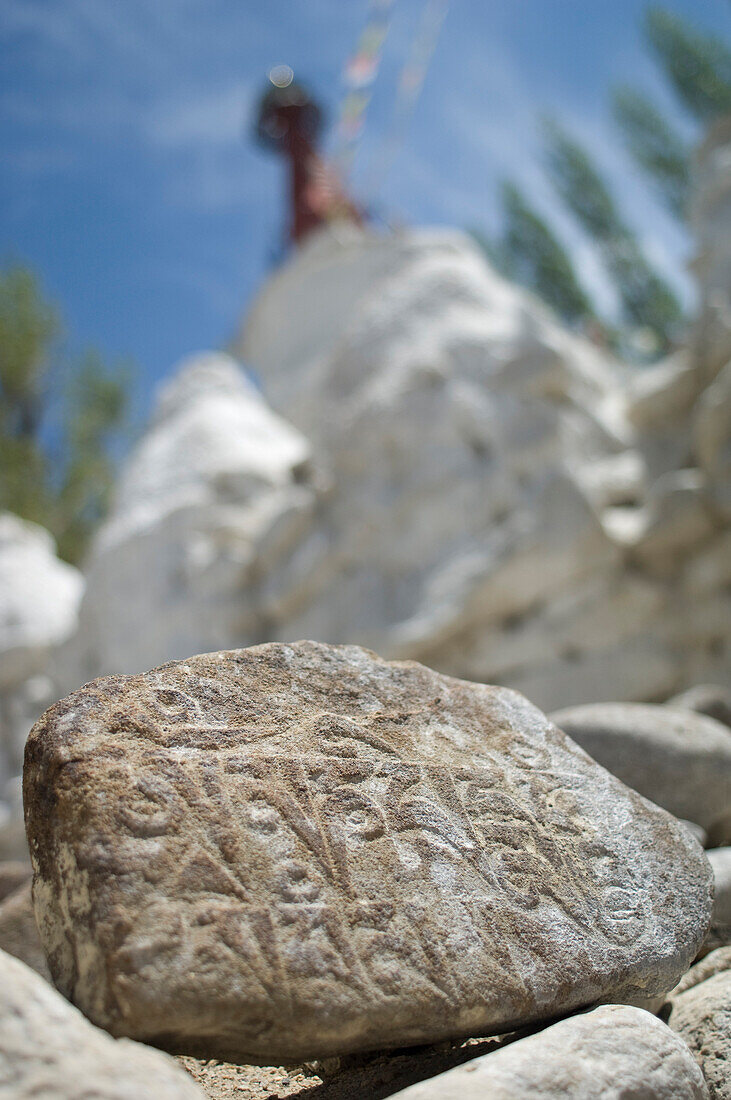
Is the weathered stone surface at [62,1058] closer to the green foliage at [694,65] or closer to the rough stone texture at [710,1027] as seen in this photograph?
the rough stone texture at [710,1027]

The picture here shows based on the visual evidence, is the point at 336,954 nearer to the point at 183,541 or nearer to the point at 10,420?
the point at 183,541

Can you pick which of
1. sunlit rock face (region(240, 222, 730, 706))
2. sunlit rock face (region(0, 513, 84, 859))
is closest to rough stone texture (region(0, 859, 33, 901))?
sunlit rock face (region(240, 222, 730, 706))

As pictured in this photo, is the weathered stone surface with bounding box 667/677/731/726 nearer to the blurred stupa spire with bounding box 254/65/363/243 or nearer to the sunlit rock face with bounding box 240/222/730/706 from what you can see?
the sunlit rock face with bounding box 240/222/730/706

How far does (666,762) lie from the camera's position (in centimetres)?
264

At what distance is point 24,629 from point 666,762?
6.58 meters

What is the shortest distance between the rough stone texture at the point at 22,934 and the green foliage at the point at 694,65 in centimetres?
1296

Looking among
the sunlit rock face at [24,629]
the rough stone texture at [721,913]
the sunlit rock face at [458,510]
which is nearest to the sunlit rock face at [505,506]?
the sunlit rock face at [458,510]

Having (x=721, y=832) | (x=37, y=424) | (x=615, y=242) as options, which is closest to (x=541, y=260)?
(x=615, y=242)

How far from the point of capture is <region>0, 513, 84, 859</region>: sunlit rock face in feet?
25.2

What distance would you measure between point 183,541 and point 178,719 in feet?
19.3

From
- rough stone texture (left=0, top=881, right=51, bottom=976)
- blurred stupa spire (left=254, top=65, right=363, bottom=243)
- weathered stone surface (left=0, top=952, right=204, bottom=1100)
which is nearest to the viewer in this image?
weathered stone surface (left=0, top=952, right=204, bottom=1100)

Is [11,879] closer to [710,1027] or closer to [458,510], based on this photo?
[710,1027]

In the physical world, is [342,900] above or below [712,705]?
above

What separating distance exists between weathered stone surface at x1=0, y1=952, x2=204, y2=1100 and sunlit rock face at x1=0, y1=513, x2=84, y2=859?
5853 millimetres
